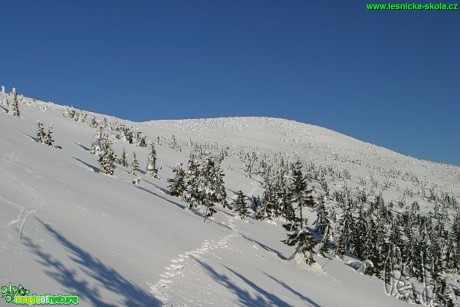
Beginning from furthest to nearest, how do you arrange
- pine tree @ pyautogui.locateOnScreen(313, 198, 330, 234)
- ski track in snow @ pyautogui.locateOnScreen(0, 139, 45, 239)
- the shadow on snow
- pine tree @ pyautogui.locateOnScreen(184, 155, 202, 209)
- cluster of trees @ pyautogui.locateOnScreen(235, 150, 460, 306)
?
pine tree @ pyautogui.locateOnScreen(313, 198, 330, 234) < pine tree @ pyautogui.locateOnScreen(184, 155, 202, 209) < cluster of trees @ pyautogui.locateOnScreen(235, 150, 460, 306) < ski track in snow @ pyautogui.locateOnScreen(0, 139, 45, 239) < the shadow on snow

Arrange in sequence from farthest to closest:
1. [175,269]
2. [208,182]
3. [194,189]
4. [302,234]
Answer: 1. [194,189]
2. [208,182]
3. [302,234]
4. [175,269]

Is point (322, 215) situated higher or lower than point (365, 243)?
higher

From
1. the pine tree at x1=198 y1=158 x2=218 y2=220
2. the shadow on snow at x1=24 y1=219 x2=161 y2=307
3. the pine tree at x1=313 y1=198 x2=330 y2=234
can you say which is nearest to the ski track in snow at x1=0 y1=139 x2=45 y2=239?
the shadow on snow at x1=24 y1=219 x2=161 y2=307

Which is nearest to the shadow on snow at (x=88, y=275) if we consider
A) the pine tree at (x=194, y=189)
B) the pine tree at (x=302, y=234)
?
the pine tree at (x=302, y=234)

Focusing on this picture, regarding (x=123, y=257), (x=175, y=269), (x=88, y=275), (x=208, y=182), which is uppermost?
(x=208, y=182)

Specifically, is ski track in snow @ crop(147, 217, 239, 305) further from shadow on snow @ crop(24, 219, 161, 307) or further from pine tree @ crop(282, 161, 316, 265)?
pine tree @ crop(282, 161, 316, 265)

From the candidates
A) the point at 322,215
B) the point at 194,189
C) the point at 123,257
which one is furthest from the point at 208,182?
the point at 322,215

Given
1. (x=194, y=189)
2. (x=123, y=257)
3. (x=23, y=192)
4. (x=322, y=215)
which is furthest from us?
(x=322, y=215)

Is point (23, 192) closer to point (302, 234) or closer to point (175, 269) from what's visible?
point (175, 269)

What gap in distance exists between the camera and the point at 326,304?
3297cm

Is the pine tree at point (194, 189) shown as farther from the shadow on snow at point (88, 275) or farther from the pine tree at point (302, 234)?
the shadow on snow at point (88, 275)

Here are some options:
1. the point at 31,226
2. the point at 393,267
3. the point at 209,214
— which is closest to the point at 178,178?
the point at 209,214

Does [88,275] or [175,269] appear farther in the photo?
[175,269]

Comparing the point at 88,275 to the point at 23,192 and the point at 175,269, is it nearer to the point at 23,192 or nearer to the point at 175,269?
the point at 175,269
